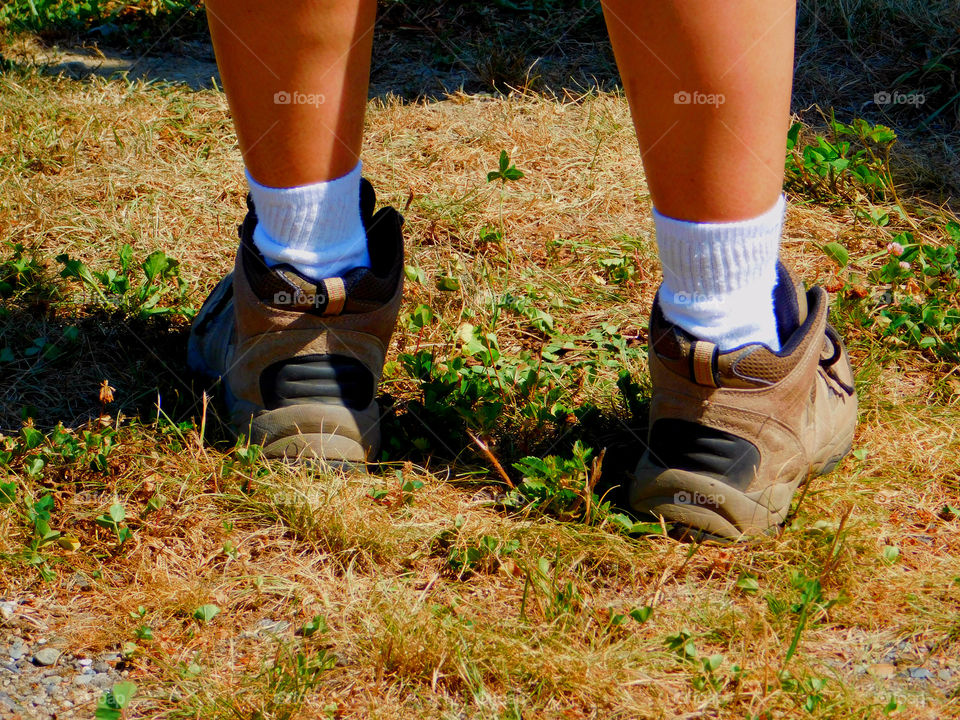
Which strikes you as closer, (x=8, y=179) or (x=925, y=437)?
(x=925, y=437)

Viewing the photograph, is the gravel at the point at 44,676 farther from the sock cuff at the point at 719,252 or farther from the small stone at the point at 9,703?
the sock cuff at the point at 719,252

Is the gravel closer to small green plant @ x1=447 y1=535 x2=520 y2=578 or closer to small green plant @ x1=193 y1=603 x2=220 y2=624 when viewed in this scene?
small green plant @ x1=193 y1=603 x2=220 y2=624

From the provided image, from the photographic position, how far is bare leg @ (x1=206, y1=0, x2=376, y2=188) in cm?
163

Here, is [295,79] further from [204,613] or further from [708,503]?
[708,503]

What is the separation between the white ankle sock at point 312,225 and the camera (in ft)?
5.82

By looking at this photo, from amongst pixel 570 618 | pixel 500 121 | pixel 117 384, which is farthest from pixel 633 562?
pixel 500 121

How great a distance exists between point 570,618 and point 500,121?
85.7 inches

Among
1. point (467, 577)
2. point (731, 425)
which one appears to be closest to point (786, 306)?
point (731, 425)

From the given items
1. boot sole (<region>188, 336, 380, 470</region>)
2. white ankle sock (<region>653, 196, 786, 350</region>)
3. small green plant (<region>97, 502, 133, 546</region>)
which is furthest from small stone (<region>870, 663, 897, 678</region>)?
small green plant (<region>97, 502, 133, 546</region>)

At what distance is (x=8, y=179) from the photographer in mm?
2934

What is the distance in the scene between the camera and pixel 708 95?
1.46m

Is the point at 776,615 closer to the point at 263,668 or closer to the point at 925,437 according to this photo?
the point at 925,437

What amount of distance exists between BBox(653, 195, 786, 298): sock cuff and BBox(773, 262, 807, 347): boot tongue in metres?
0.17

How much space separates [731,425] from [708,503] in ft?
0.50
